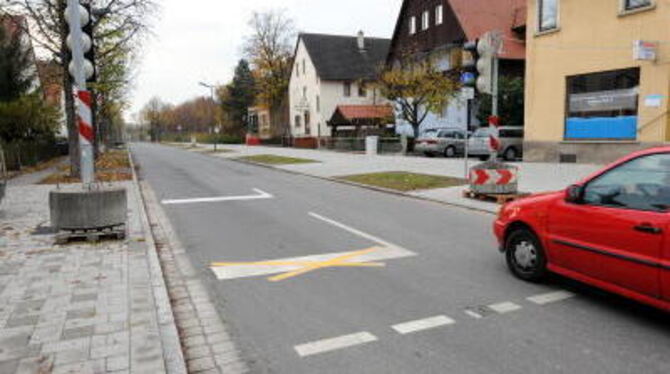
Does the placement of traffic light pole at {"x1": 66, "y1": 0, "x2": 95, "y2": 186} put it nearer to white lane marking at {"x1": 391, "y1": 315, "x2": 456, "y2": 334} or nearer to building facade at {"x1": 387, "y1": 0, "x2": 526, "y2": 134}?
white lane marking at {"x1": 391, "y1": 315, "x2": 456, "y2": 334}

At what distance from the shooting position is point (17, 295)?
515 centimetres

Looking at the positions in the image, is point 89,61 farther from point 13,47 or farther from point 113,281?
point 13,47

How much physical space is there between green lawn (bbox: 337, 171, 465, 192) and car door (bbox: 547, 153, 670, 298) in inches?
353

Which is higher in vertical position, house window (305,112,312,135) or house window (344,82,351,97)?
house window (344,82,351,97)

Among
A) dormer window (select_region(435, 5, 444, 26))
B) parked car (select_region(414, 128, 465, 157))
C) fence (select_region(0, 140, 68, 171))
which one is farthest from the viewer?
dormer window (select_region(435, 5, 444, 26))

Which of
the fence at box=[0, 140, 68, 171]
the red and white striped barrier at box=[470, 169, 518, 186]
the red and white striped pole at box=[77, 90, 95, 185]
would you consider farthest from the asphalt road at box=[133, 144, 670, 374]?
the fence at box=[0, 140, 68, 171]

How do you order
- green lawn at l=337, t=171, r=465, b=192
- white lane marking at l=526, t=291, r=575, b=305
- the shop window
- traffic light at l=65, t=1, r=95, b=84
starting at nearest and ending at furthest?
white lane marking at l=526, t=291, r=575, b=305 < traffic light at l=65, t=1, r=95, b=84 < green lawn at l=337, t=171, r=465, b=192 < the shop window

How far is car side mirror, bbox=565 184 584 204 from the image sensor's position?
4.96 m

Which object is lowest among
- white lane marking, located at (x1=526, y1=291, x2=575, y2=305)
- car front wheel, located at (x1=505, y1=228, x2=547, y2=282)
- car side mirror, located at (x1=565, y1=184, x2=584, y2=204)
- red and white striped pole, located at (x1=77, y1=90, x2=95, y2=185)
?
white lane marking, located at (x1=526, y1=291, x2=575, y2=305)

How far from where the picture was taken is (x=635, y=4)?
17.5 meters

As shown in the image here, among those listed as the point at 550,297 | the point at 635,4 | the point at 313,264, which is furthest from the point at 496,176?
the point at 635,4

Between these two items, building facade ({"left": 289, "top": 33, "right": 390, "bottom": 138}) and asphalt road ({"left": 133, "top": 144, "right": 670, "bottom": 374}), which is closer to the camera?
asphalt road ({"left": 133, "top": 144, "right": 670, "bottom": 374})

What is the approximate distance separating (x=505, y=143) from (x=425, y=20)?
16290mm

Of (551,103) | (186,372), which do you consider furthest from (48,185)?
(551,103)
